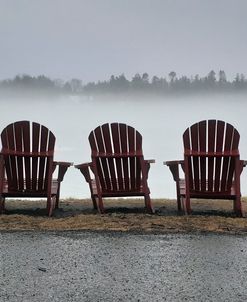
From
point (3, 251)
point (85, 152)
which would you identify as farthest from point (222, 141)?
point (85, 152)

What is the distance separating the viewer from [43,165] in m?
6.91

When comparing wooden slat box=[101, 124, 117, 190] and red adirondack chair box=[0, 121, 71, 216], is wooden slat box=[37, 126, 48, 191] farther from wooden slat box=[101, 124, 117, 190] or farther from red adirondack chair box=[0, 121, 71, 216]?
wooden slat box=[101, 124, 117, 190]

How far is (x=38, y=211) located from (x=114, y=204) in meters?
1.17

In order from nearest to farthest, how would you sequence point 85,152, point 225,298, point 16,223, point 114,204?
point 225,298
point 16,223
point 114,204
point 85,152

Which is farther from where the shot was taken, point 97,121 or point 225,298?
point 97,121

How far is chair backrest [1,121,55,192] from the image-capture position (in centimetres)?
685

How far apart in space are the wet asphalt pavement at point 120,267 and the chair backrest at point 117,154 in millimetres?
1462

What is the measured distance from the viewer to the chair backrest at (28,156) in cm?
685

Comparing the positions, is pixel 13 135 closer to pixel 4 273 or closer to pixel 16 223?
pixel 16 223

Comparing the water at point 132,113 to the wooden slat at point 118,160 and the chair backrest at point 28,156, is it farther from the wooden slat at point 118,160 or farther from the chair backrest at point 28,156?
the chair backrest at point 28,156

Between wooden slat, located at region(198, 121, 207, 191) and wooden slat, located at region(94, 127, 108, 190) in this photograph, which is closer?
wooden slat, located at region(198, 121, 207, 191)

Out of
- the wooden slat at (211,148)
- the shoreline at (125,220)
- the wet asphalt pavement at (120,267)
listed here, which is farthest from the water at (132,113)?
the wet asphalt pavement at (120,267)

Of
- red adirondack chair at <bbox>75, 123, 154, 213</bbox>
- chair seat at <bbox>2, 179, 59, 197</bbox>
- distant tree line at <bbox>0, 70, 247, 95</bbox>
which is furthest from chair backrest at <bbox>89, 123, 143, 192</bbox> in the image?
distant tree line at <bbox>0, 70, 247, 95</bbox>

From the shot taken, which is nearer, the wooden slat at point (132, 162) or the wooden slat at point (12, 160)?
the wooden slat at point (12, 160)
